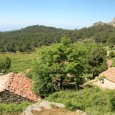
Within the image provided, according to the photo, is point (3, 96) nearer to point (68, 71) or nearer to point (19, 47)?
point (68, 71)

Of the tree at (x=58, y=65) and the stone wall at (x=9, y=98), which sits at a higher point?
the tree at (x=58, y=65)

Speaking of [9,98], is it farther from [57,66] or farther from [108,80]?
[108,80]

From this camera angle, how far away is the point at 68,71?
33500mm

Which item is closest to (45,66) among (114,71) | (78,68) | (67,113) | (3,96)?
(78,68)

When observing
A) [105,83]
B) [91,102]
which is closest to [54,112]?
[91,102]

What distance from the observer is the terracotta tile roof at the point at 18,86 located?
27.6 metres

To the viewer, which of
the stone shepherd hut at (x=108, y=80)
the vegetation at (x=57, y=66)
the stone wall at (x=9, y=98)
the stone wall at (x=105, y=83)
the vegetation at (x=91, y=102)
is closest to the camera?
the vegetation at (x=91, y=102)

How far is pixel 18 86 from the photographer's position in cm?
2895

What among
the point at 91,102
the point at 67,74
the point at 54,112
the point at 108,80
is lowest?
the point at 108,80

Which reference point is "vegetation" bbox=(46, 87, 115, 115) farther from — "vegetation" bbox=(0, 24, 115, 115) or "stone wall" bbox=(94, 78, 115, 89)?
"stone wall" bbox=(94, 78, 115, 89)

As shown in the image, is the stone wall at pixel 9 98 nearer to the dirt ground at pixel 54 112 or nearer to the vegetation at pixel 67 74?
the vegetation at pixel 67 74

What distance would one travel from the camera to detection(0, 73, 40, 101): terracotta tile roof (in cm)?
2765

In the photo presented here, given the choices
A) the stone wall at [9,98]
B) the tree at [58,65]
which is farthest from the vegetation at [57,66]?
the stone wall at [9,98]

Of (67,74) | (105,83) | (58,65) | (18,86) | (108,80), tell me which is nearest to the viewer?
(18,86)
